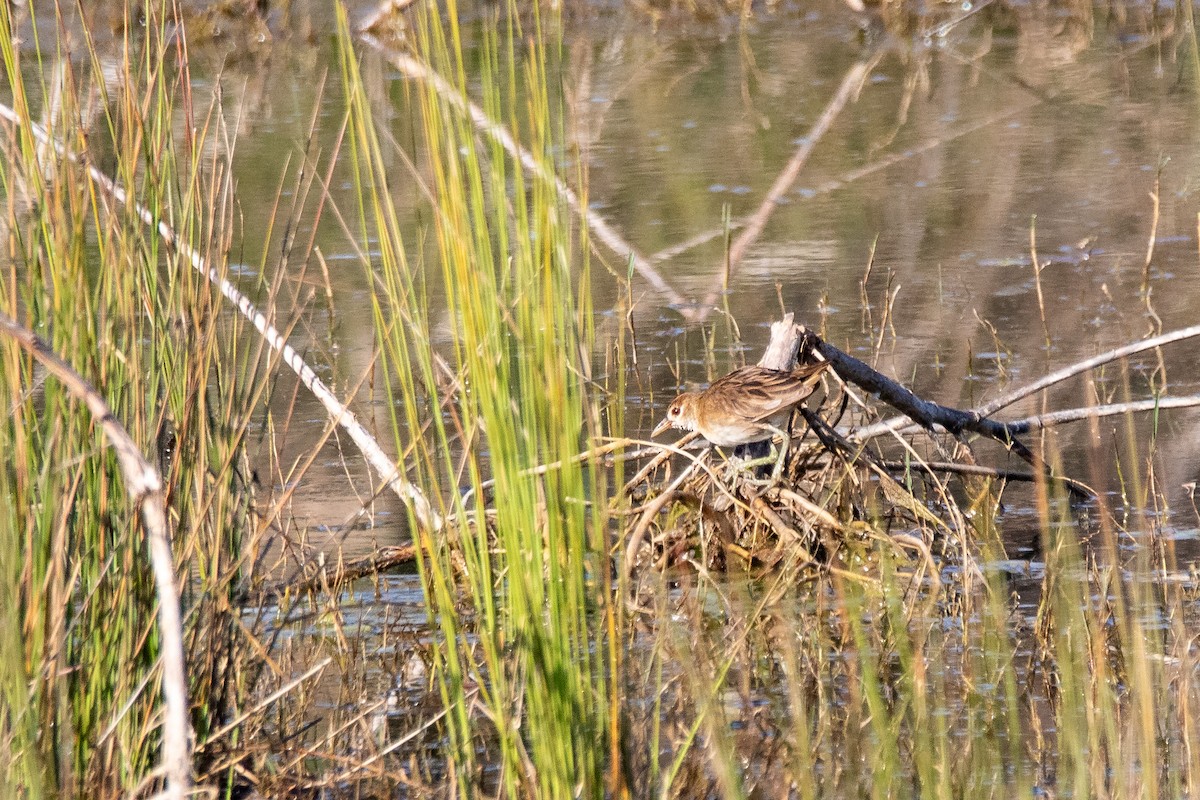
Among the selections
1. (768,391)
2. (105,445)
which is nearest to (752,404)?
(768,391)

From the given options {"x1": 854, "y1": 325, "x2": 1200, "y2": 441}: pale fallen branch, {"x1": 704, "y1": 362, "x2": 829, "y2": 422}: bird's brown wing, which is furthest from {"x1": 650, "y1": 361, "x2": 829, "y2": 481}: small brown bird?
{"x1": 854, "y1": 325, "x2": 1200, "y2": 441}: pale fallen branch

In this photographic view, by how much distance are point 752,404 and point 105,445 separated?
7.77 feet

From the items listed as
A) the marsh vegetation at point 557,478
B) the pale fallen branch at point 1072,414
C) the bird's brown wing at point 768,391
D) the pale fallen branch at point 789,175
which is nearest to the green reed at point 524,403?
the marsh vegetation at point 557,478

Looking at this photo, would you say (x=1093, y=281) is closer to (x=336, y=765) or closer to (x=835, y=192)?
(x=835, y=192)

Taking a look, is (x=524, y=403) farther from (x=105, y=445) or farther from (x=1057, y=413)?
(x=1057, y=413)

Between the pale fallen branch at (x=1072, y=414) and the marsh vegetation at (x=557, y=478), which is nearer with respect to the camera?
the marsh vegetation at (x=557, y=478)

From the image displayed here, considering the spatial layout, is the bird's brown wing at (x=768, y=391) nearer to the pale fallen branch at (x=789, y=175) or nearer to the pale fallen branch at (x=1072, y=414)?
the pale fallen branch at (x=1072, y=414)

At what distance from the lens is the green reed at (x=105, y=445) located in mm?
2566

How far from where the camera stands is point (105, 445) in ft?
8.48

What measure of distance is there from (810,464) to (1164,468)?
1.34 metres

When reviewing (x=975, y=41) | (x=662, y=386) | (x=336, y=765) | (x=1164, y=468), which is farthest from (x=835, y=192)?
(x=336, y=765)

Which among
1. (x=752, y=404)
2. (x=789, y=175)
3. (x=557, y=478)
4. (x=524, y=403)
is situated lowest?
(x=789, y=175)

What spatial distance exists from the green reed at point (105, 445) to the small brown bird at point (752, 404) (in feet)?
6.14

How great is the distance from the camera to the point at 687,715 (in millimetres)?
3855
